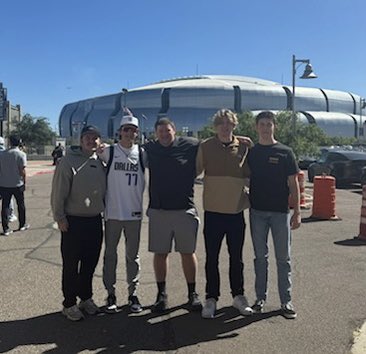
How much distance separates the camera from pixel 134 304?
Result: 491cm

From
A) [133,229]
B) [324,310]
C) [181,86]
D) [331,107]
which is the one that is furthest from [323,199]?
[331,107]

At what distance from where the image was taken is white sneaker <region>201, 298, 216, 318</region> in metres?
4.69

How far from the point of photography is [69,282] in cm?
472

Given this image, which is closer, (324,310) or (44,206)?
(324,310)

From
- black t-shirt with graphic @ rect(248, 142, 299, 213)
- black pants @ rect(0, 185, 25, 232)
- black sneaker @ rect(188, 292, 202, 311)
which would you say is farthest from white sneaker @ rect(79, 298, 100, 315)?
black pants @ rect(0, 185, 25, 232)

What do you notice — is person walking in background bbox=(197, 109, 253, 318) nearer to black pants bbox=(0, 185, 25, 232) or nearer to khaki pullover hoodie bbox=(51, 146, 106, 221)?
khaki pullover hoodie bbox=(51, 146, 106, 221)

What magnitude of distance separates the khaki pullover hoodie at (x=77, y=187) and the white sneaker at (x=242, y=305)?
1.65m

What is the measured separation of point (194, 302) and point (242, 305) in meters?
0.49

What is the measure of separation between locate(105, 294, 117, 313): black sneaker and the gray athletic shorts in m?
0.63

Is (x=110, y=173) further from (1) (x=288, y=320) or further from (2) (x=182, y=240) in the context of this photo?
(1) (x=288, y=320)

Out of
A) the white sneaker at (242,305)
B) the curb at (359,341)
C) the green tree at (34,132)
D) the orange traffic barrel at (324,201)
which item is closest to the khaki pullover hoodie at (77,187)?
the white sneaker at (242,305)

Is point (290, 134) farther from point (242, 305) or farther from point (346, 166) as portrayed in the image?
point (242, 305)

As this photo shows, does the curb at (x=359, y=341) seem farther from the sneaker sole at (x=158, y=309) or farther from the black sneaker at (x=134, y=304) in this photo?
the black sneaker at (x=134, y=304)

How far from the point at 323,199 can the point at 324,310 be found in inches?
264
